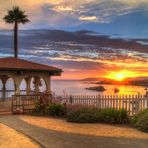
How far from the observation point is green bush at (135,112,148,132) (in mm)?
15315

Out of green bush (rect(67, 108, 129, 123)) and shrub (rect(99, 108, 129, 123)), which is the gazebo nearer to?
green bush (rect(67, 108, 129, 123))

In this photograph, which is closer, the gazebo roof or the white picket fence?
the white picket fence

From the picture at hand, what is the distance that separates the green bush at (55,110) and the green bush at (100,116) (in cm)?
234

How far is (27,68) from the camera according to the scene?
2552cm

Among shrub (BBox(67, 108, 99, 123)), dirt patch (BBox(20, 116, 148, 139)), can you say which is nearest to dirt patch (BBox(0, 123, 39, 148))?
dirt patch (BBox(20, 116, 148, 139))

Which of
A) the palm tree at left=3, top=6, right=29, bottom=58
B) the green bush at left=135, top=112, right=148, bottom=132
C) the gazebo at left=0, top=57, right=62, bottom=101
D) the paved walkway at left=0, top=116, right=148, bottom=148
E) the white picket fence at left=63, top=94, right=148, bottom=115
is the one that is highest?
the palm tree at left=3, top=6, right=29, bottom=58

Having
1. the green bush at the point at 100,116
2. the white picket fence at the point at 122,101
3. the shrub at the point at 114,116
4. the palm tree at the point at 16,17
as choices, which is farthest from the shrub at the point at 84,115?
the palm tree at the point at 16,17

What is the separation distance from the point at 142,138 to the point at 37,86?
17.3 meters

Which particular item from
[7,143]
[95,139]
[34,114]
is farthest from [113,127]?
[34,114]

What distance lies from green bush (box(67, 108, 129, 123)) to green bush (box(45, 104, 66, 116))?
234cm

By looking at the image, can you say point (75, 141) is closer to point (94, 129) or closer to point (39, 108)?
point (94, 129)

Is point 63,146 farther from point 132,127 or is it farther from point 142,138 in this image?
point 132,127

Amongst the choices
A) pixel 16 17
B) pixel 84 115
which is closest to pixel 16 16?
pixel 16 17

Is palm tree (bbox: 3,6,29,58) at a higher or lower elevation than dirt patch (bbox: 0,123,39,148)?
higher
